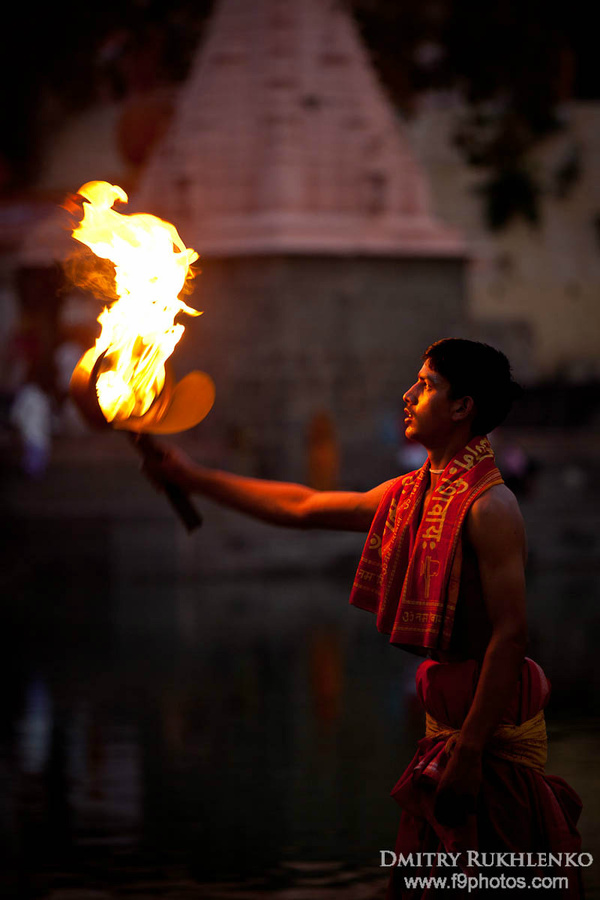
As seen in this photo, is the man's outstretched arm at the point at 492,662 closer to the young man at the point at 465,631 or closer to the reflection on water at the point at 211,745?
the young man at the point at 465,631

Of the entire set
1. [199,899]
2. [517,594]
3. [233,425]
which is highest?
[233,425]

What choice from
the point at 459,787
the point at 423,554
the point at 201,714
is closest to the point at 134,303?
the point at 423,554

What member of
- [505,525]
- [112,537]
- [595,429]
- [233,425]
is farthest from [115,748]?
[595,429]

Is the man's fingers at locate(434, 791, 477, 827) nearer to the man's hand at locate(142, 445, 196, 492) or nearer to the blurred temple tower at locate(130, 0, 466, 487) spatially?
the man's hand at locate(142, 445, 196, 492)

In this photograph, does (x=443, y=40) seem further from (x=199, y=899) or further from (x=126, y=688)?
(x=199, y=899)

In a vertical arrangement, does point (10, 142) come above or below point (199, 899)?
above

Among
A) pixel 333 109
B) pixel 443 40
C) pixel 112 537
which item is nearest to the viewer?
pixel 112 537

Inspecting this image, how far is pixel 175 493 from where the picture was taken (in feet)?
14.4

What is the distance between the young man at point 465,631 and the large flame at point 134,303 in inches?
24.9

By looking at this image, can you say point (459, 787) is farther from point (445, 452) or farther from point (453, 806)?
point (445, 452)

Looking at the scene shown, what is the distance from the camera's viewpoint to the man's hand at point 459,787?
382 centimetres

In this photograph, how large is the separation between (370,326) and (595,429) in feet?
10.6

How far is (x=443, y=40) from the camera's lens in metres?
34.3

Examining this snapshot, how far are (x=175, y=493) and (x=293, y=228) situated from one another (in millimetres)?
16867
